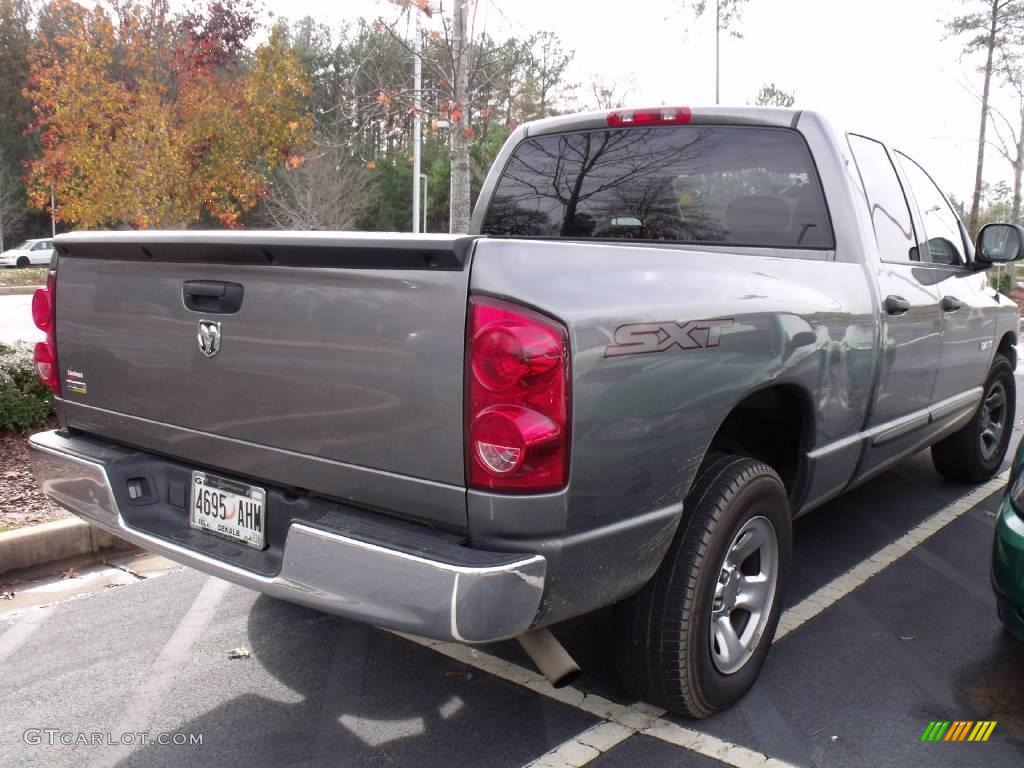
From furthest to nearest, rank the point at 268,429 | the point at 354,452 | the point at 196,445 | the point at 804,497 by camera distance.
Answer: the point at 804,497 → the point at 196,445 → the point at 268,429 → the point at 354,452

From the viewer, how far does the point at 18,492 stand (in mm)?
4945

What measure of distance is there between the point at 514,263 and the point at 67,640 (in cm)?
250

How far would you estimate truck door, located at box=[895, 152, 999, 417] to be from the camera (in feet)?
14.3

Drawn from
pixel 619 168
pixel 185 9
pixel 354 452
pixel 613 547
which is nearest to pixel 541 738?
pixel 613 547

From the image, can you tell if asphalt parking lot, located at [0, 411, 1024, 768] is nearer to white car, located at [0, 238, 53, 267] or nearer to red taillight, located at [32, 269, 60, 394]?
red taillight, located at [32, 269, 60, 394]

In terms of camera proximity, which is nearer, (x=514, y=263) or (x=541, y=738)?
(x=514, y=263)

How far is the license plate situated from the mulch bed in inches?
72.2

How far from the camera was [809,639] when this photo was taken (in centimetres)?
354

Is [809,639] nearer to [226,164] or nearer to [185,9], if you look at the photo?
[226,164]

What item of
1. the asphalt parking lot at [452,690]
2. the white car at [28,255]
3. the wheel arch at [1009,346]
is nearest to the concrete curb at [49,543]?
the asphalt parking lot at [452,690]

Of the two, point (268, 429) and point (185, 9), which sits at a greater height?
point (185, 9)

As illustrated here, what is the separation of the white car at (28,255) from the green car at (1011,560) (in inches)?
1665

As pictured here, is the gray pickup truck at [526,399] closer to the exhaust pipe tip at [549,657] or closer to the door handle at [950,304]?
the exhaust pipe tip at [549,657]

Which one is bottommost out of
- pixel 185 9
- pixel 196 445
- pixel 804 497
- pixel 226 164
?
pixel 804 497
